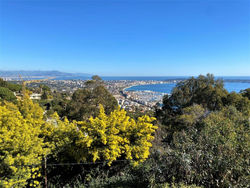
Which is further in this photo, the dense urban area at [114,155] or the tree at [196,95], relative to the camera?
the tree at [196,95]

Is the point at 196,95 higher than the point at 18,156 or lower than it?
higher

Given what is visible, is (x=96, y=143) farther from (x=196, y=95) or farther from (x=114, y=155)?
(x=196, y=95)

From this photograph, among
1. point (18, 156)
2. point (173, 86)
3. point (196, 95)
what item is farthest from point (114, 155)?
point (173, 86)

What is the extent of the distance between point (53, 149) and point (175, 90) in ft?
43.5

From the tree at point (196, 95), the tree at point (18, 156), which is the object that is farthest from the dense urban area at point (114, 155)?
the tree at point (196, 95)

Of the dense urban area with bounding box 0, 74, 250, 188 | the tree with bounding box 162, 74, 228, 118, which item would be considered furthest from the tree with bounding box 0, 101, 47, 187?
the tree with bounding box 162, 74, 228, 118

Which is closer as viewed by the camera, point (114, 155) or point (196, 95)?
point (114, 155)

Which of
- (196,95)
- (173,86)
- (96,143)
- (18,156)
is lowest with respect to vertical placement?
(96,143)

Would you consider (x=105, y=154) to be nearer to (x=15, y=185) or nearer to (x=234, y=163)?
(x=15, y=185)

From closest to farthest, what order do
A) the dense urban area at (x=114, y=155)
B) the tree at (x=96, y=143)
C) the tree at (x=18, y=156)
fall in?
the dense urban area at (x=114, y=155), the tree at (x=18, y=156), the tree at (x=96, y=143)

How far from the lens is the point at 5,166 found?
4.68 meters

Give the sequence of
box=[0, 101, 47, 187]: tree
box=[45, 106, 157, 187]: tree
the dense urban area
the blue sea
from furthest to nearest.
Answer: the blue sea < box=[45, 106, 157, 187]: tree < box=[0, 101, 47, 187]: tree < the dense urban area

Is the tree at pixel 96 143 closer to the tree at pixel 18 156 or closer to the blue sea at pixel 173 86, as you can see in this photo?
the tree at pixel 18 156

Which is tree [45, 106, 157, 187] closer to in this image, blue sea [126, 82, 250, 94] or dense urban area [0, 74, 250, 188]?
dense urban area [0, 74, 250, 188]
